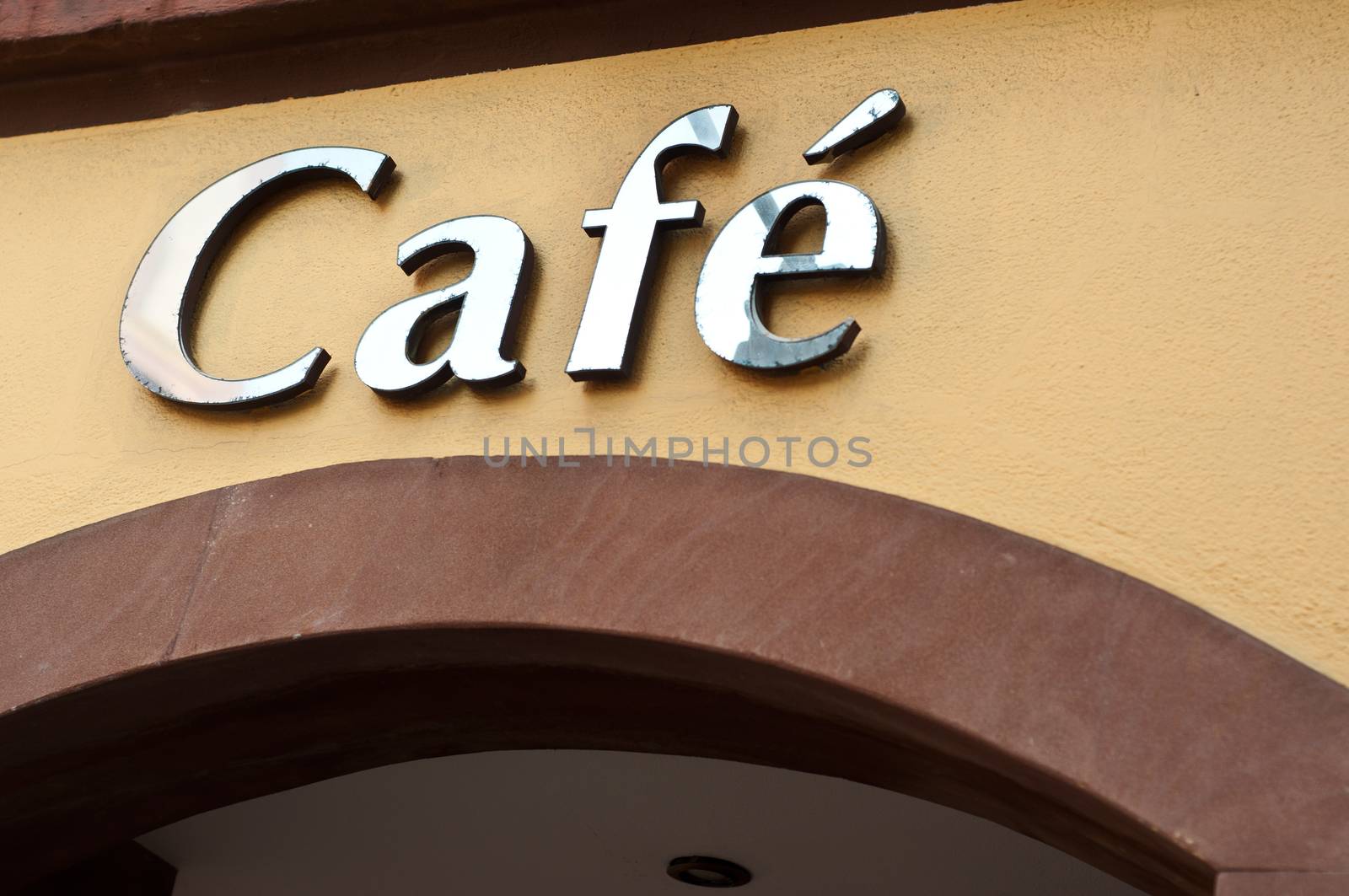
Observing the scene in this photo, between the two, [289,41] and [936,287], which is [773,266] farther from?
[289,41]

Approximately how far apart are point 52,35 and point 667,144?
172 cm

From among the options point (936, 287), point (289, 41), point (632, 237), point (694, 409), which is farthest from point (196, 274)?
point (936, 287)

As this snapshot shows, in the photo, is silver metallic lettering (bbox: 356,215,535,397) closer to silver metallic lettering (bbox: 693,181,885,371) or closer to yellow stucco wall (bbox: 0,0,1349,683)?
yellow stucco wall (bbox: 0,0,1349,683)

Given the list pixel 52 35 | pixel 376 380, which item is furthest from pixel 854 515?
pixel 52 35

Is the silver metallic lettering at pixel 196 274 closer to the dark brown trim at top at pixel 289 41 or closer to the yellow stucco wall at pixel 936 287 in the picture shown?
the yellow stucco wall at pixel 936 287

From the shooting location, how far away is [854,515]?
8.21ft

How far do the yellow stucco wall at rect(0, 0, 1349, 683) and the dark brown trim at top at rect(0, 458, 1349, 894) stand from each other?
12 centimetres

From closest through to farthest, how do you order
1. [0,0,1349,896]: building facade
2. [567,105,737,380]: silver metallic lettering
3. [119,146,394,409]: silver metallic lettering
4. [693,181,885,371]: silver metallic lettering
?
[0,0,1349,896]: building facade
[693,181,885,371]: silver metallic lettering
[567,105,737,380]: silver metallic lettering
[119,146,394,409]: silver metallic lettering

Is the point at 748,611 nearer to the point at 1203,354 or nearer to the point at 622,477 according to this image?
the point at 622,477

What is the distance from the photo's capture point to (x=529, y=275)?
2.96 meters

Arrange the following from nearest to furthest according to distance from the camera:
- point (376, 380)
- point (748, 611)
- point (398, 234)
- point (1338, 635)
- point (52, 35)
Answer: point (1338, 635), point (748, 611), point (376, 380), point (398, 234), point (52, 35)

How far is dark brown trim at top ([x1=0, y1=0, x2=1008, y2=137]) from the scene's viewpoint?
124 inches

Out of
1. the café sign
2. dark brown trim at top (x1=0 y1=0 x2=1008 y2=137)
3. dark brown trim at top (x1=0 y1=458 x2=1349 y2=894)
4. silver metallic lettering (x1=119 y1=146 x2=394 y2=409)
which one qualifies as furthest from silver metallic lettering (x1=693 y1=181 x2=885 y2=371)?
silver metallic lettering (x1=119 y1=146 x2=394 y2=409)

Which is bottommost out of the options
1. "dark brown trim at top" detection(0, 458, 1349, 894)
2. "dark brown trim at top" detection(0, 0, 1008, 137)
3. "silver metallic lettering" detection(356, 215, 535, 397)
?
"dark brown trim at top" detection(0, 458, 1349, 894)
